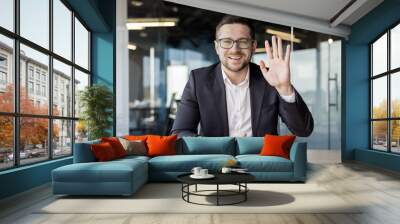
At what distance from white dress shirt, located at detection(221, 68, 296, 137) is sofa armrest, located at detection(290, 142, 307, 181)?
1196mm

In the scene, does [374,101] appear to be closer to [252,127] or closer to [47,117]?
[252,127]

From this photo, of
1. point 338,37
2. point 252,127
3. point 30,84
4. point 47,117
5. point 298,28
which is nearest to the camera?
point 30,84

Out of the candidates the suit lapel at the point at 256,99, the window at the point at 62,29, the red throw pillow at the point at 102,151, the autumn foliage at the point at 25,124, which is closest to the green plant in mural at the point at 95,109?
the window at the point at 62,29

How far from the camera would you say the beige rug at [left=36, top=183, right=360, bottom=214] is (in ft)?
13.4

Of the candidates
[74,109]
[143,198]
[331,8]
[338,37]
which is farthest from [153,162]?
[338,37]

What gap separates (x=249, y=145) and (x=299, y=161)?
3.19ft

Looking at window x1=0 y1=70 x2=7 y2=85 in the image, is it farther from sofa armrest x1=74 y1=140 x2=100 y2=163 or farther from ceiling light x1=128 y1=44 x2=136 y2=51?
ceiling light x1=128 y1=44 x2=136 y2=51

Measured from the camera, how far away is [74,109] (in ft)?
24.0

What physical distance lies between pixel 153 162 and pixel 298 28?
4.53 m

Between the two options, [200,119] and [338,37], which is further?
[338,37]

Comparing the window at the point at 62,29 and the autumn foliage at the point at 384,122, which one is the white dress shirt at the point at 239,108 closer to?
the autumn foliage at the point at 384,122

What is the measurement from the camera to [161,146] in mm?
6441

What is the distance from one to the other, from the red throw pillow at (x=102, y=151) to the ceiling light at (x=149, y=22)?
11.6 feet

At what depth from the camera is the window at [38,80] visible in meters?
4.86
